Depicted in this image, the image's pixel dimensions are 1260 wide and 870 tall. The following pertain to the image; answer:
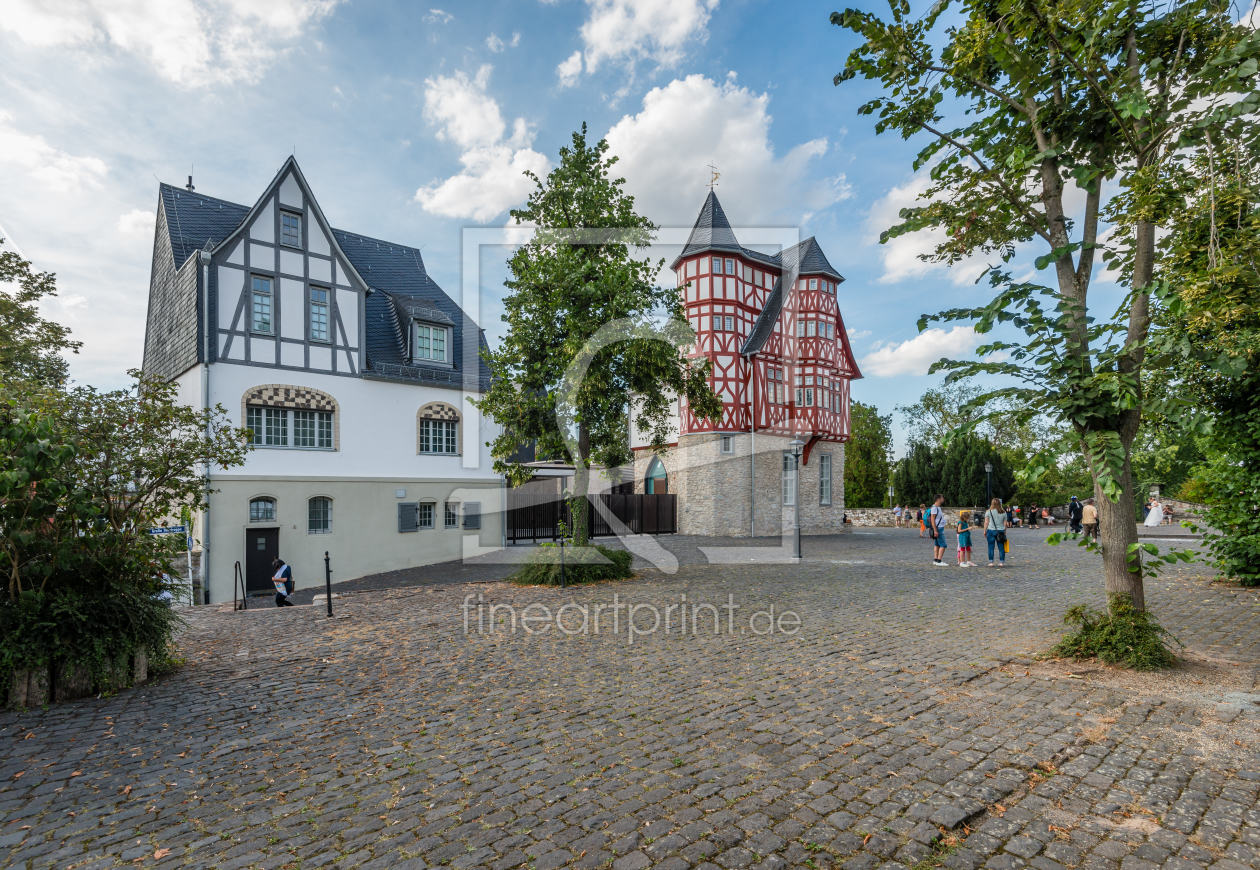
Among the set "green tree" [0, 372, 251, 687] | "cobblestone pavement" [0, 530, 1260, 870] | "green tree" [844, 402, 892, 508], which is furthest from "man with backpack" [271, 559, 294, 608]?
"green tree" [844, 402, 892, 508]

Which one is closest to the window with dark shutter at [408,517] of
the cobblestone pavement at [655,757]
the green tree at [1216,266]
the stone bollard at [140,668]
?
the cobblestone pavement at [655,757]

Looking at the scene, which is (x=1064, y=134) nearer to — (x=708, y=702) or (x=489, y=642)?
(x=708, y=702)

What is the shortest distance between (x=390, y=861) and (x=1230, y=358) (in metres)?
6.60

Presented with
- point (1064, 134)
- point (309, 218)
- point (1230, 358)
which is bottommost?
point (1230, 358)

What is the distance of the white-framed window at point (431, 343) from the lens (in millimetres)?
20609

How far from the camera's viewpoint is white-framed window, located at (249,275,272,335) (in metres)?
17.1

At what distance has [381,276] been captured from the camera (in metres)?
22.4

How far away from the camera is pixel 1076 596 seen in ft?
35.8

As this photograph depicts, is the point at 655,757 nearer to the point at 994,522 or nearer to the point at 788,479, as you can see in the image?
the point at 994,522

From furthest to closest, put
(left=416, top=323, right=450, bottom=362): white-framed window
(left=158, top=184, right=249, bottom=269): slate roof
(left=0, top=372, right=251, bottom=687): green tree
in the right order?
(left=416, top=323, right=450, bottom=362): white-framed window, (left=158, top=184, right=249, bottom=269): slate roof, (left=0, top=372, right=251, bottom=687): green tree

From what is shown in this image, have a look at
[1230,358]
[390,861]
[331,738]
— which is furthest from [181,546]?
[1230,358]

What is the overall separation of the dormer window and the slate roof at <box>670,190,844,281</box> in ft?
50.3

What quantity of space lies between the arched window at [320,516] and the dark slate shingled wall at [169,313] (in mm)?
4702

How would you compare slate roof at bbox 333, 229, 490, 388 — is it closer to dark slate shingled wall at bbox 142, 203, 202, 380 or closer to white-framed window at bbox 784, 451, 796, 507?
dark slate shingled wall at bbox 142, 203, 202, 380
